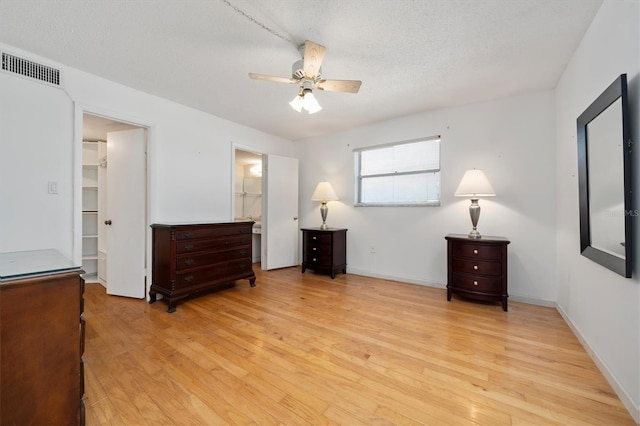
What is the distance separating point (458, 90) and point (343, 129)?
6.28 feet

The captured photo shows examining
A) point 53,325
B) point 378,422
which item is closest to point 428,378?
point 378,422

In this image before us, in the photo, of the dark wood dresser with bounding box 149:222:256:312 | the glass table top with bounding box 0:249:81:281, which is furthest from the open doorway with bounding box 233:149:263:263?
the glass table top with bounding box 0:249:81:281

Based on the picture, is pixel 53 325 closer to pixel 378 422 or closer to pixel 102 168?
pixel 378 422

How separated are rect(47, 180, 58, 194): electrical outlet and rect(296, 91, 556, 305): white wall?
3.52 m

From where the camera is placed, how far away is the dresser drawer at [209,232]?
288 centimetres

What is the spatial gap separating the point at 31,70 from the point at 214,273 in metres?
2.51

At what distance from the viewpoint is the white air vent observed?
2.12 m

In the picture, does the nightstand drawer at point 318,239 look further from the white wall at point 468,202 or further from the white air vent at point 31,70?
the white air vent at point 31,70

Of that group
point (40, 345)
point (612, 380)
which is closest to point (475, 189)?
point (612, 380)

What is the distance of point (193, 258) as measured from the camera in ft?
9.78

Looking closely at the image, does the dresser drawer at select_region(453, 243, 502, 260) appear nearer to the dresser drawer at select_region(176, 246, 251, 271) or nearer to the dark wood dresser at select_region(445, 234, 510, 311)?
the dark wood dresser at select_region(445, 234, 510, 311)

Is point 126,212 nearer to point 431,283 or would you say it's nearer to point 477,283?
point 431,283

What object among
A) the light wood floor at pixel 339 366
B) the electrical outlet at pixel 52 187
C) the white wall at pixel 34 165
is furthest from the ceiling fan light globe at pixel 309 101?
the electrical outlet at pixel 52 187

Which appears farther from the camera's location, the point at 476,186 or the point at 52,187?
the point at 476,186
